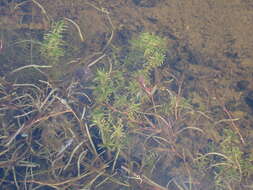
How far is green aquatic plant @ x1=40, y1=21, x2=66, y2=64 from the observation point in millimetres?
3152

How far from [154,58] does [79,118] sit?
939 mm

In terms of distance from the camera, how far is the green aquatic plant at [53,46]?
315 cm

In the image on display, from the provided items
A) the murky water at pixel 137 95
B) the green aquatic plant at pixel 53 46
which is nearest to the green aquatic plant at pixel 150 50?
the murky water at pixel 137 95

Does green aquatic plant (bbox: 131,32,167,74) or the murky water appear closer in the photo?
the murky water

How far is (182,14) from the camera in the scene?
141 inches

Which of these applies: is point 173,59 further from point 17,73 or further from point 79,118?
point 17,73

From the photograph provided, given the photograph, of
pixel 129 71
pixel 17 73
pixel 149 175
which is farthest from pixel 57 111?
pixel 149 175

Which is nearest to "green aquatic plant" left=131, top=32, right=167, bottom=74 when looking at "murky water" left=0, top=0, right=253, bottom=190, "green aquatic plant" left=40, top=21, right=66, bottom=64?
"murky water" left=0, top=0, right=253, bottom=190

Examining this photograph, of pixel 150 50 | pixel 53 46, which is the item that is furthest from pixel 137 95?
pixel 53 46

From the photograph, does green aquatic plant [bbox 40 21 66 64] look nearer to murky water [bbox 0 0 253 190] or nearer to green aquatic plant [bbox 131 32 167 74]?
murky water [bbox 0 0 253 190]

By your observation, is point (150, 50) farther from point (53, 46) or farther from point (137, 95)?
point (53, 46)

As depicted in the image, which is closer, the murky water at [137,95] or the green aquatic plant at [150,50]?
the murky water at [137,95]

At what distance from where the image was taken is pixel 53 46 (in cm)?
321

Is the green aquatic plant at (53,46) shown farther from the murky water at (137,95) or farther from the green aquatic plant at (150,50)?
the green aquatic plant at (150,50)
